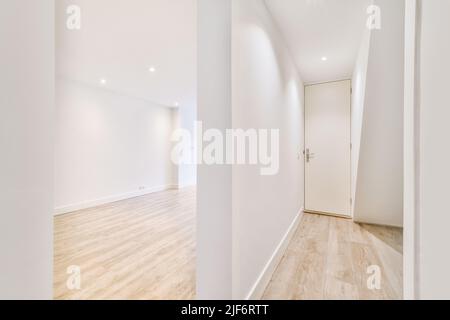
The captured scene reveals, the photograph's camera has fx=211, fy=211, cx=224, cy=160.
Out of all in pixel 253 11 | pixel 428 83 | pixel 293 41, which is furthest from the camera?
pixel 293 41

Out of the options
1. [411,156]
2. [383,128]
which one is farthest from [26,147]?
[383,128]

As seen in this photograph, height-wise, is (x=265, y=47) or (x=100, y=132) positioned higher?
(x=265, y=47)

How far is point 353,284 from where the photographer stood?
1.76 metres

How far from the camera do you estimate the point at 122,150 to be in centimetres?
503

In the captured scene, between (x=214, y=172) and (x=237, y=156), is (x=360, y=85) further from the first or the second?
(x=214, y=172)

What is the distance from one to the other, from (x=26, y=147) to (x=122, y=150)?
16.3ft

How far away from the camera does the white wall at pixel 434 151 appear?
0.71m

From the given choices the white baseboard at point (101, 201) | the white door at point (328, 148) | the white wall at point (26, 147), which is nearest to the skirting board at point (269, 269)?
the white wall at point (26, 147)

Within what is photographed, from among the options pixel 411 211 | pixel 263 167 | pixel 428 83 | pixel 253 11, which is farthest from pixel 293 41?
pixel 411 211

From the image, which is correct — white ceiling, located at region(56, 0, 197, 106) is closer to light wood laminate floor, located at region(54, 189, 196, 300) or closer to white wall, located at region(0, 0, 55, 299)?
white wall, located at region(0, 0, 55, 299)

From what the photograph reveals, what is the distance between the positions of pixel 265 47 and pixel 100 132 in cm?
403

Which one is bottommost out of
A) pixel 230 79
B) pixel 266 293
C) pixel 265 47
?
pixel 266 293

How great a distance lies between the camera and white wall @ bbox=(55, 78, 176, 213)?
3.83 m

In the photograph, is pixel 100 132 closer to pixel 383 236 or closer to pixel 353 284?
pixel 353 284
